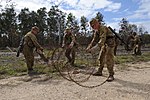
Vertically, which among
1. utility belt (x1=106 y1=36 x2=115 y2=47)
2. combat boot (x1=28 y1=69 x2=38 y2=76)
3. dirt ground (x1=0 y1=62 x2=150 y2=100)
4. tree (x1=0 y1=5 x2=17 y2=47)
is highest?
tree (x1=0 y1=5 x2=17 y2=47)

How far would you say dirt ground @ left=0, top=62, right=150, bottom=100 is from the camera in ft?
25.1

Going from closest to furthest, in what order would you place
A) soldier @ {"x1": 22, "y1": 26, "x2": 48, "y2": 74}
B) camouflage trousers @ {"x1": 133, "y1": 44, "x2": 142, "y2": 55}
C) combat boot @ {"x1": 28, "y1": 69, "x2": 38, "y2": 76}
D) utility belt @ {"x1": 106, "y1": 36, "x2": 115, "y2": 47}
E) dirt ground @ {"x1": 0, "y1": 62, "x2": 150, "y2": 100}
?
1. dirt ground @ {"x1": 0, "y1": 62, "x2": 150, "y2": 100}
2. utility belt @ {"x1": 106, "y1": 36, "x2": 115, "y2": 47}
3. combat boot @ {"x1": 28, "y1": 69, "x2": 38, "y2": 76}
4. soldier @ {"x1": 22, "y1": 26, "x2": 48, "y2": 74}
5. camouflage trousers @ {"x1": 133, "y1": 44, "x2": 142, "y2": 55}

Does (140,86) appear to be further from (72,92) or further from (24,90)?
(24,90)

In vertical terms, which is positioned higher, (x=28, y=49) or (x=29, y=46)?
(x=29, y=46)

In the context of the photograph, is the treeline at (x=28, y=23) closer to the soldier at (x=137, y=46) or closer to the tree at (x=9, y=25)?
the tree at (x=9, y=25)

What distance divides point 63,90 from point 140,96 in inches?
82.0

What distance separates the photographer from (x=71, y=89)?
857 centimetres

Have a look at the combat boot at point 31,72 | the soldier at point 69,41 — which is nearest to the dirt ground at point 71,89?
the combat boot at point 31,72

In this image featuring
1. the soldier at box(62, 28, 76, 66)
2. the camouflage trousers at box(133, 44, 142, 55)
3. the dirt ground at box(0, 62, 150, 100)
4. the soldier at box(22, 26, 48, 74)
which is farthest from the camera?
the camouflage trousers at box(133, 44, 142, 55)

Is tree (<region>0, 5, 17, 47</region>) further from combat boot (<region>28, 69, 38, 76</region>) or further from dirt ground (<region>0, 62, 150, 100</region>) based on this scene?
dirt ground (<region>0, 62, 150, 100</region>)

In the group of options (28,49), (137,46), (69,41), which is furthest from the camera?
(137,46)

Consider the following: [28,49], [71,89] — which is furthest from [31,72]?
[71,89]

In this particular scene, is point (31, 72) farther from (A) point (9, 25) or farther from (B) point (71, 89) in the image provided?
(A) point (9, 25)

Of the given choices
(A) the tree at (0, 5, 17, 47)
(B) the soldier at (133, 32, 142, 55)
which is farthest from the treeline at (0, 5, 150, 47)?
(B) the soldier at (133, 32, 142, 55)
